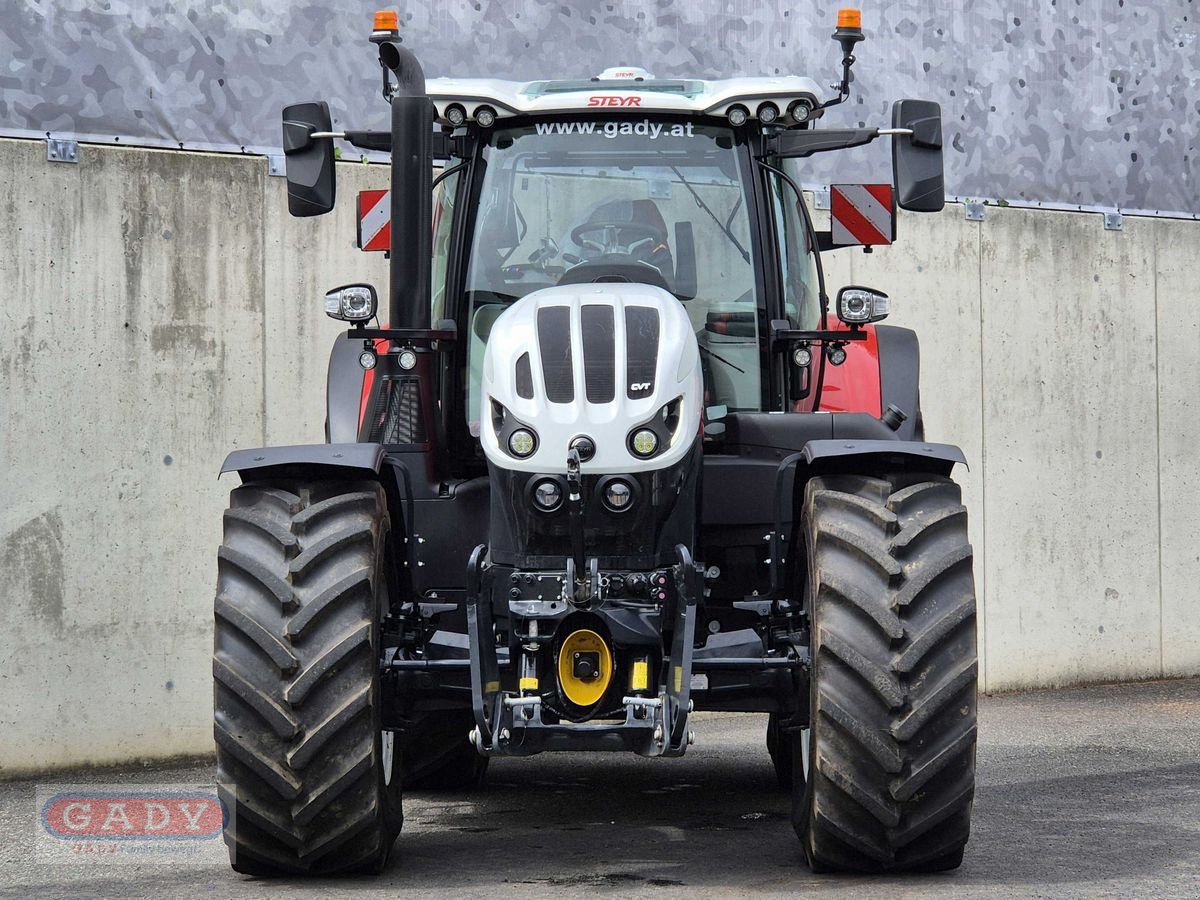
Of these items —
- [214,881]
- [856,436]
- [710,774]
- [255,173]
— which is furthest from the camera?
[255,173]

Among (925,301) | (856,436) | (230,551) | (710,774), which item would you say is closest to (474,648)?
(230,551)

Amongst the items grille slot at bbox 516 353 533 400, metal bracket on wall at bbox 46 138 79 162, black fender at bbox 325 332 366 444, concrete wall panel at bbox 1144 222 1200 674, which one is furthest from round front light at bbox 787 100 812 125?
concrete wall panel at bbox 1144 222 1200 674

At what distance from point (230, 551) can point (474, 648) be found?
77 cm

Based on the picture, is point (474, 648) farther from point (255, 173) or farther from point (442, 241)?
point (255, 173)

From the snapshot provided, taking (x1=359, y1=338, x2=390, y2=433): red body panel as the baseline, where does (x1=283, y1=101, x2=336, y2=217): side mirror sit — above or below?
above

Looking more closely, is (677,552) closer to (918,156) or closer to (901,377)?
(918,156)

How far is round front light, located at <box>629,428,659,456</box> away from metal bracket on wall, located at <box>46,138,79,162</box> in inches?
163

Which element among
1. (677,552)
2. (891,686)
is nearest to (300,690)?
(677,552)

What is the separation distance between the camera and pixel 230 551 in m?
5.03

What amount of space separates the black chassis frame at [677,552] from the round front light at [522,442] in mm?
301

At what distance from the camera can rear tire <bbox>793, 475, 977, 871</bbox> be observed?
187 inches

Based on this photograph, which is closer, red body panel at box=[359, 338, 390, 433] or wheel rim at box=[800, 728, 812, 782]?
wheel rim at box=[800, 728, 812, 782]

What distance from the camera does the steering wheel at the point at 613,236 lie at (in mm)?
5926

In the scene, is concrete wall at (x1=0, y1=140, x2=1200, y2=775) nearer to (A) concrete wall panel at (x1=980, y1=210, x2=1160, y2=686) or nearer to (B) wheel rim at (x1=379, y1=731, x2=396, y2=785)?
(A) concrete wall panel at (x1=980, y1=210, x2=1160, y2=686)
